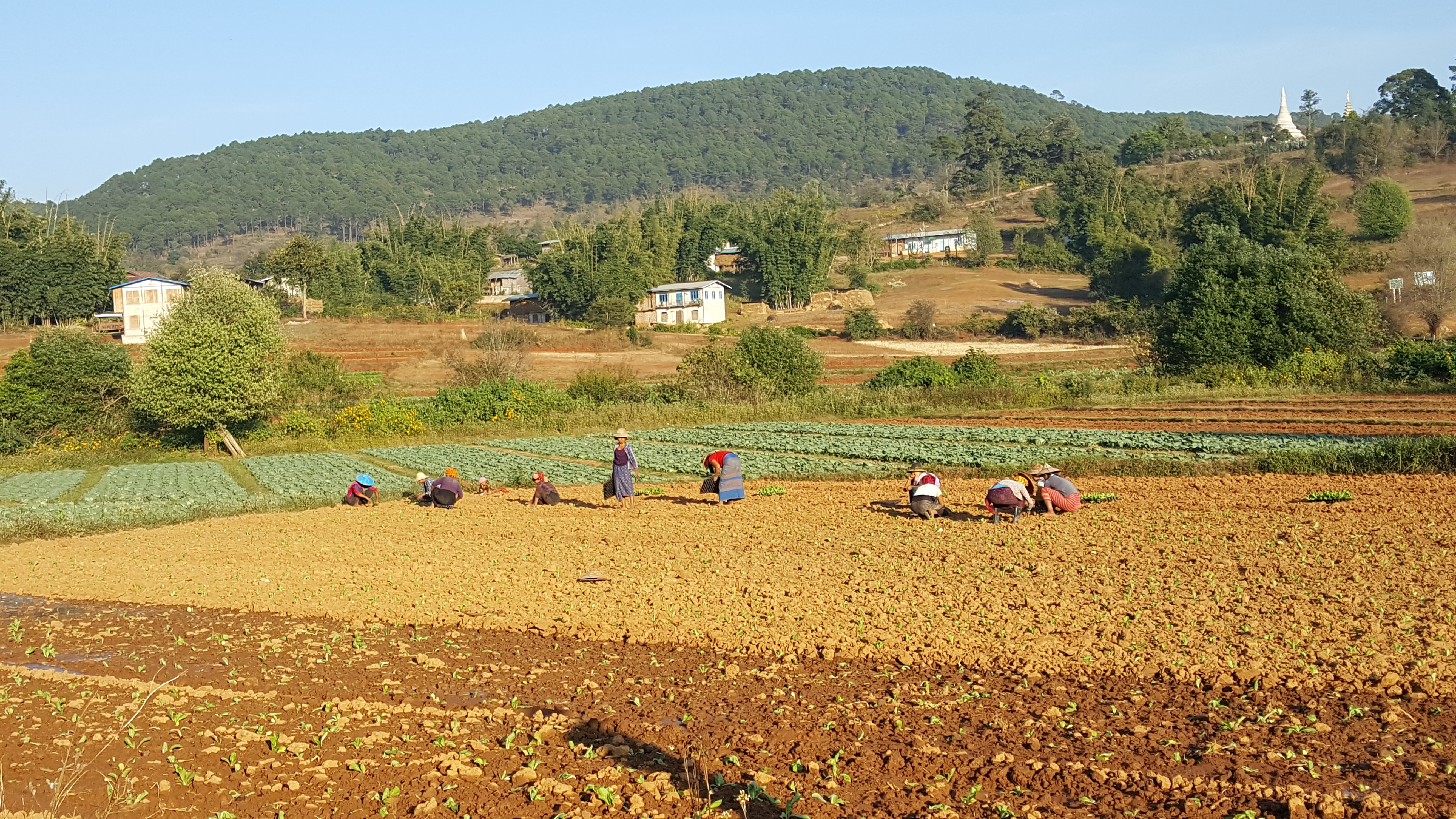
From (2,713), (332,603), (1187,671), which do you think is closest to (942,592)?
(1187,671)

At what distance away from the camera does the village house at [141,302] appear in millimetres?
78312

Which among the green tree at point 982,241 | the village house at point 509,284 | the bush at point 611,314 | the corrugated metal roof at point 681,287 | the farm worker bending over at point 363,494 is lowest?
the farm worker bending over at point 363,494

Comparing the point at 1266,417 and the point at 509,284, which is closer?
the point at 1266,417

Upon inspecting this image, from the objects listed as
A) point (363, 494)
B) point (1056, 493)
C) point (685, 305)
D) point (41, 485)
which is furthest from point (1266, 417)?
point (685, 305)

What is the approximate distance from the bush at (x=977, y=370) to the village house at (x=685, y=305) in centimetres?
4856

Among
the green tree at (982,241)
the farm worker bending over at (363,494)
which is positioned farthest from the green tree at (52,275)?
the green tree at (982,241)

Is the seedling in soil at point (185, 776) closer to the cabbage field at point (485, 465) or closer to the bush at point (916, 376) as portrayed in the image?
the cabbage field at point (485, 465)

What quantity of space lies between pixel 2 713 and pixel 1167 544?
13.4 metres

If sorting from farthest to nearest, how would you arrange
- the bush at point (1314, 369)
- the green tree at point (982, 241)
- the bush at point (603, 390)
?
1. the green tree at point (982, 241)
2. the bush at point (603, 390)
3. the bush at point (1314, 369)

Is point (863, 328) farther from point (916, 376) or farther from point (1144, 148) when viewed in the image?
point (1144, 148)

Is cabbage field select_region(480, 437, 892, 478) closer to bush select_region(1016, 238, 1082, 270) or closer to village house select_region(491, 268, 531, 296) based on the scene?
village house select_region(491, 268, 531, 296)

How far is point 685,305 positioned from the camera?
96750 mm

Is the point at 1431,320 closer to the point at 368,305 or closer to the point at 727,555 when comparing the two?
the point at 727,555

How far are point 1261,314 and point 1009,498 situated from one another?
108ft
